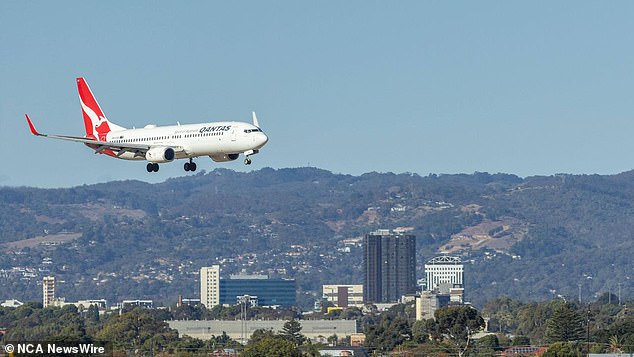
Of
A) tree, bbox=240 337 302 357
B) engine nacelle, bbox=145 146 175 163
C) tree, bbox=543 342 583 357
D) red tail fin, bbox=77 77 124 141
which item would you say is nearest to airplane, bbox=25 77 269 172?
engine nacelle, bbox=145 146 175 163

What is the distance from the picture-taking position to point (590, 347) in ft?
654

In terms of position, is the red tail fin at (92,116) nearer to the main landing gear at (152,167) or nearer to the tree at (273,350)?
the main landing gear at (152,167)

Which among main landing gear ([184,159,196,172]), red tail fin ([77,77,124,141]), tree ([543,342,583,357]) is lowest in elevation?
tree ([543,342,583,357])

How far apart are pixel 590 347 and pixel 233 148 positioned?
84.2 metres

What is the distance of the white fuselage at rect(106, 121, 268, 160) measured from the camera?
12862 cm

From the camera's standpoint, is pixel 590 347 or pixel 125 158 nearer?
pixel 125 158

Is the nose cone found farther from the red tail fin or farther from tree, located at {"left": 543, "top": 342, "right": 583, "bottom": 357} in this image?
tree, located at {"left": 543, "top": 342, "right": 583, "bottom": 357}

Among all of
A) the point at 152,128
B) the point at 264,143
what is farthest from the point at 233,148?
the point at 152,128

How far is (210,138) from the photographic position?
130 meters

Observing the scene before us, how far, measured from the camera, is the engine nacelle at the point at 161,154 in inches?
5182

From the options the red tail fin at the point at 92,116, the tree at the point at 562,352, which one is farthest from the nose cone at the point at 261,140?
the tree at the point at 562,352

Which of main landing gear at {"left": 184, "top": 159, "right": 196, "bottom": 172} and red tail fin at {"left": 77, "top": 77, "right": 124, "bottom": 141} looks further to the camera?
red tail fin at {"left": 77, "top": 77, "right": 124, "bottom": 141}

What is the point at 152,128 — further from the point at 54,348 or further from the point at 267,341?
the point at 267,341

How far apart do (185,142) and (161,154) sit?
2178 mm
